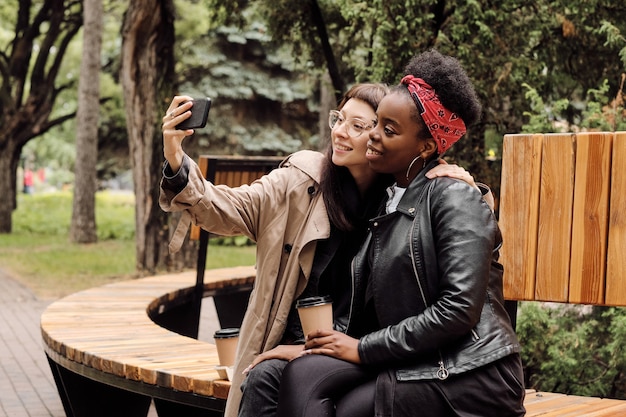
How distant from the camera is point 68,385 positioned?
5.46 meters

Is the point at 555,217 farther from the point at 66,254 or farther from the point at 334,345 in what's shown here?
the point at 66,254

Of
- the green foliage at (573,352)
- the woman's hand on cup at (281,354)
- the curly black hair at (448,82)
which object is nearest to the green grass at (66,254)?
the green foliage at (573,352)

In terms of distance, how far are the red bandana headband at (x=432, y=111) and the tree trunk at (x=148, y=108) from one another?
10024 mm

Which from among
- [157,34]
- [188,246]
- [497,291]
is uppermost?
[157,34]

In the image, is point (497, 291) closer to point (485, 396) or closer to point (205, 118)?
point (485, 396)

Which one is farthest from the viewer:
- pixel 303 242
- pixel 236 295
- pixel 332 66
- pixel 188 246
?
pixel 188 246

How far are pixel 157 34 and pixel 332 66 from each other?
2951mm

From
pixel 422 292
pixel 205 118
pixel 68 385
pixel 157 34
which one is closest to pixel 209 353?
pixel 68 385

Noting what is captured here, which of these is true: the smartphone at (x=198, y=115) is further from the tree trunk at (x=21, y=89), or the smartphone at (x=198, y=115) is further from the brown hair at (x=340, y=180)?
the tree trunk at (x=21, y=89)

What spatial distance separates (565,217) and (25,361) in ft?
17.9

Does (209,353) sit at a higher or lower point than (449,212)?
lower

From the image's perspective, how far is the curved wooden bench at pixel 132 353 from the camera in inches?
165

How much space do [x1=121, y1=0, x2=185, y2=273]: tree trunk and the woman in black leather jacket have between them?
10.0 m

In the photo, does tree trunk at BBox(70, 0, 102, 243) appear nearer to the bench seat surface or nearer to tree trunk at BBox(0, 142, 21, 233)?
tree trunk at BBox(0, 142, 21, 233)
